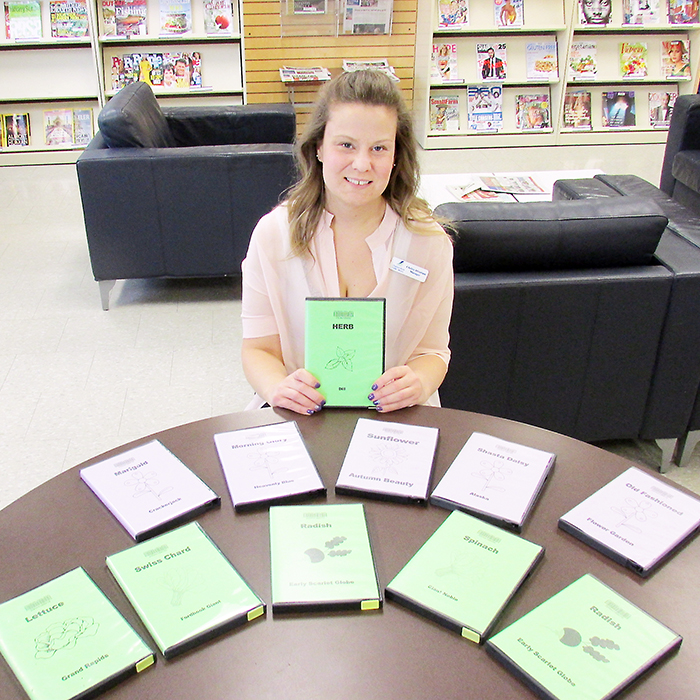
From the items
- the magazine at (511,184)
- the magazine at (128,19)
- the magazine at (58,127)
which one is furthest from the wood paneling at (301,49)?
the magazine at (511,184)

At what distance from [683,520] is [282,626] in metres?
0.67

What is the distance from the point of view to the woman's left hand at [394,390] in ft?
4.61

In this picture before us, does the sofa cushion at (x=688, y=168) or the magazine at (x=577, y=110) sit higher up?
the magazine at (x=577, y=110)

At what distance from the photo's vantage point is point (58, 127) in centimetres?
558

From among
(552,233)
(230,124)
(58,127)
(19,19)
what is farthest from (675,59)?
(19,19)

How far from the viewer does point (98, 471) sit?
1.25 meters

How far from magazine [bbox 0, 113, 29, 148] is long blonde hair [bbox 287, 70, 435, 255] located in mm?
4724

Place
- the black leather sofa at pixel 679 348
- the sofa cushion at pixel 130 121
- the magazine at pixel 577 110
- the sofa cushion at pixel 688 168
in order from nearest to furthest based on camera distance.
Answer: the black leather sofa at pixel 679 348 < the sofa cushion at pixel 130 121 < the sofa cushion at pixel 688 168 < the magazine at pixel 577 110

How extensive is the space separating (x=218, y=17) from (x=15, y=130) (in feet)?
5.99

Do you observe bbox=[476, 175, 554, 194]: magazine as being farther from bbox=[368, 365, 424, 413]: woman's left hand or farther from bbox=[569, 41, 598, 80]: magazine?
bbox=[569, 41, 598, 80]: magazine

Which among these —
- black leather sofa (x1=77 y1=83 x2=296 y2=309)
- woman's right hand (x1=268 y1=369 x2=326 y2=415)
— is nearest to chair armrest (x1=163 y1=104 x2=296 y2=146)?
black leather sofa (x1=77 y1=83 x2=296 y2=309)

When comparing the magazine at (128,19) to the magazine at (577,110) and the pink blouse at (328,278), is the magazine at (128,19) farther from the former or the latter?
the pink blouse at (328,278)

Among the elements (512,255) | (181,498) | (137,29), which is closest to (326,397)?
(181,498)

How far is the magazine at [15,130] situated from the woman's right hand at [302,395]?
512 centimetres
